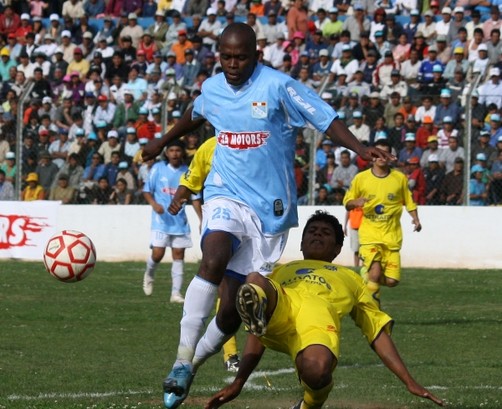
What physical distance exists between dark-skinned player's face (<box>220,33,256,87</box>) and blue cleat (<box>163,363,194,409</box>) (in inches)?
78.3

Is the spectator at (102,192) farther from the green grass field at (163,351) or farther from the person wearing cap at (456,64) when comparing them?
the person wearing cap at (456,64)

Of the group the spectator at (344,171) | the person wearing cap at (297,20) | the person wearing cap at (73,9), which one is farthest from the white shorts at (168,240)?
the person wearing cap at (73,9)

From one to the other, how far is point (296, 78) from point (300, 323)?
60.5 ft

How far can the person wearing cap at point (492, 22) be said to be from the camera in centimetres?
2456

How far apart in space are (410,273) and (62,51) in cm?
1215

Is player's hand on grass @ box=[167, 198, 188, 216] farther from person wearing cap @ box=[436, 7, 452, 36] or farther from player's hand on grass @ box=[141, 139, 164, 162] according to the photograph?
person wearing cap @ box=[436, 7, 452, 36]

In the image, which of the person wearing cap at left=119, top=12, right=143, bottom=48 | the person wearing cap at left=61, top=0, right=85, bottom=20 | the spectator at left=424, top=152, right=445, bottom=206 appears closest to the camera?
the spectator at left=424, top=152, right=445, bottom=206

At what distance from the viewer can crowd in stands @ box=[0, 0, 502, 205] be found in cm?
2180

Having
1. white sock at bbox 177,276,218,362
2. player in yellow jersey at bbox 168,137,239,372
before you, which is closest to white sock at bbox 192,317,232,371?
white sock at bbox 177,276,218,362

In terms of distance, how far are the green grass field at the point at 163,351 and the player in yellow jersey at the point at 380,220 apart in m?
0.67

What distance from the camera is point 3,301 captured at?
16672 mm

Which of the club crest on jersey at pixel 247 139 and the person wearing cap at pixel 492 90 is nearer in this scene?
the club crest on jersey at pixel 247 139

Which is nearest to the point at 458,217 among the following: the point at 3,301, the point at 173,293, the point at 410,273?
the point at 410,273

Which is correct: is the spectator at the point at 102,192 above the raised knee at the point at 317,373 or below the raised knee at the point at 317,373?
below
